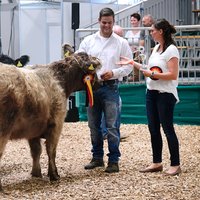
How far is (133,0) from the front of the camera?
1733 cm

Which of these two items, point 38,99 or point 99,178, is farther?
point 99,178

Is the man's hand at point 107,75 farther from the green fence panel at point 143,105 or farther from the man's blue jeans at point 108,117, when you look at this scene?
the green fence panel at point 143,105

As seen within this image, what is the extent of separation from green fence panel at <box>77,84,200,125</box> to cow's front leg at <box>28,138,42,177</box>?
4.86 meters

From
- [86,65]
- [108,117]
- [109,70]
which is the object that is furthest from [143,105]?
[86,65]

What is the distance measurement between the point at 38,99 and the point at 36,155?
1.03 meters

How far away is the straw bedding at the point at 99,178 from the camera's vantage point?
5758 mm

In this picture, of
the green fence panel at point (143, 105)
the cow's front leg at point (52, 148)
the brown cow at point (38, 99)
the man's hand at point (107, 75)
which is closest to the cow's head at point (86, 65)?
the brown cow at point (38, 99)

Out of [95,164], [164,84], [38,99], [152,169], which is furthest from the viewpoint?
[95,164]

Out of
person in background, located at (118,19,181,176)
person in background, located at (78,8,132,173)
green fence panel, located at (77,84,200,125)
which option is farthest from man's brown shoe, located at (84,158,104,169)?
green fence panel, located at (77,84,200,125)

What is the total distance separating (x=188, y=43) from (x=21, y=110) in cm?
647

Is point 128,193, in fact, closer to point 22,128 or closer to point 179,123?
point 22,128

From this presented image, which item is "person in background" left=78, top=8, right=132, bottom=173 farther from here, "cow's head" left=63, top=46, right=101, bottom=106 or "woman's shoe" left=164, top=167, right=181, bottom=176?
"woman's shoe" left=164, top=167, right=181, bottom=176

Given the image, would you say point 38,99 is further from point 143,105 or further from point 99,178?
point 143,105

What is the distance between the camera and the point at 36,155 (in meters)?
6.82
